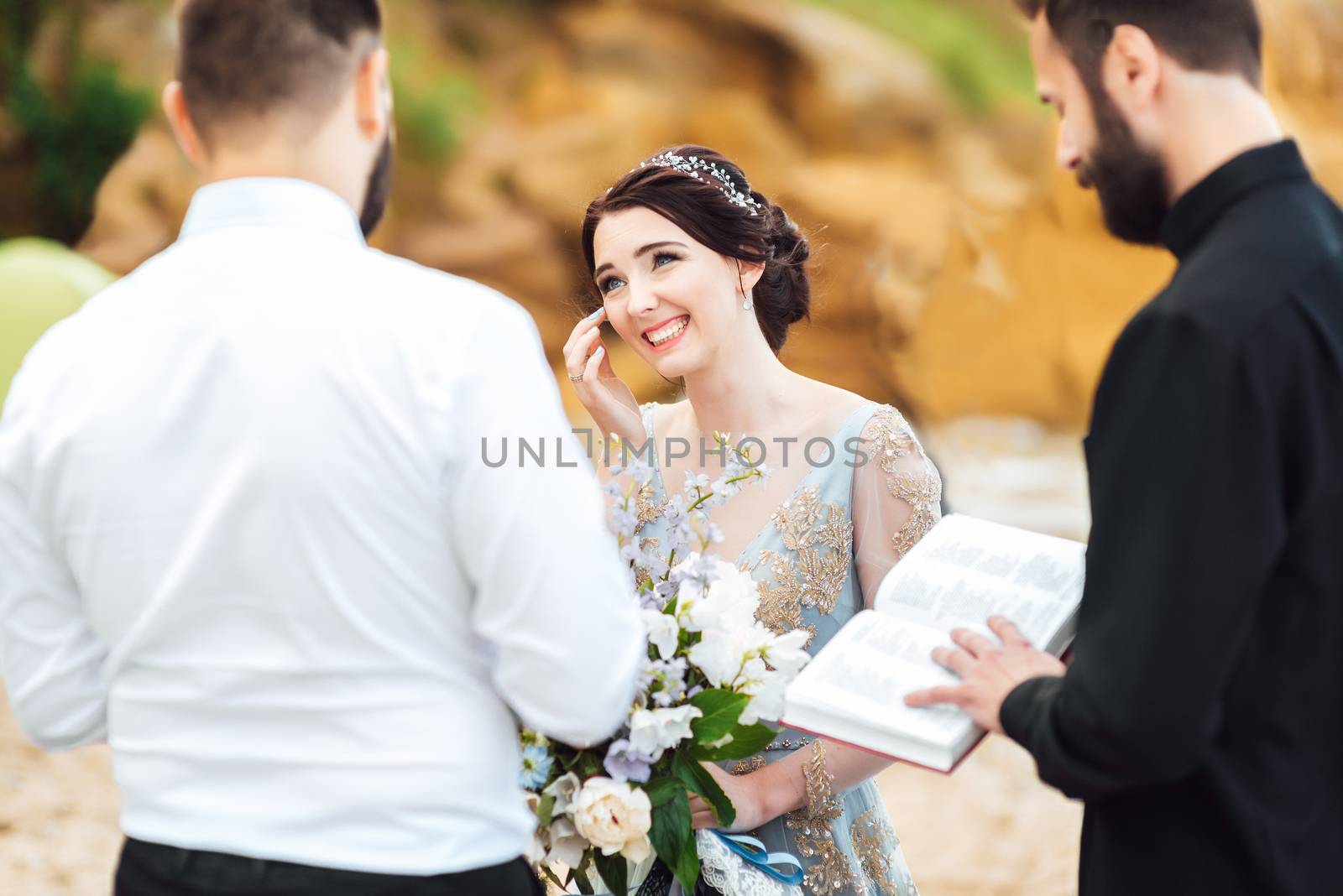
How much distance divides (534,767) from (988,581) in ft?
2.22

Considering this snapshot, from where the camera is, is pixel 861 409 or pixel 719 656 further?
pixel 861 409

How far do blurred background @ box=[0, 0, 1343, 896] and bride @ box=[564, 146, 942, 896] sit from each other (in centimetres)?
724

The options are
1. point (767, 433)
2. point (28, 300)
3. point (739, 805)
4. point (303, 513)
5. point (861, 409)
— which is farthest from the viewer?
point (28, 300)

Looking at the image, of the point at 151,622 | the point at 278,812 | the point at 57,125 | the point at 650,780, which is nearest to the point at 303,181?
the point at 151,622

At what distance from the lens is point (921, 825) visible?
554 centimetres

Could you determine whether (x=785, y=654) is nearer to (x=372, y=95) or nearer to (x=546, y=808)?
(x=546, y=808)

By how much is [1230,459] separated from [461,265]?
32.0 ft

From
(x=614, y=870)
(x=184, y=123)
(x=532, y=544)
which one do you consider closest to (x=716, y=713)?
(x=614, y=870)

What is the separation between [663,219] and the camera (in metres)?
A: 2.55

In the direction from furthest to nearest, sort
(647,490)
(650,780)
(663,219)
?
(663,219) < (647,490) < (650,780)

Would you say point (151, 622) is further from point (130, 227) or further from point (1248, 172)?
point (130, 227)

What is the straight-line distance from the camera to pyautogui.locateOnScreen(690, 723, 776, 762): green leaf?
167 centimetres

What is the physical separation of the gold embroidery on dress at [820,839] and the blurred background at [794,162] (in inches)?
298

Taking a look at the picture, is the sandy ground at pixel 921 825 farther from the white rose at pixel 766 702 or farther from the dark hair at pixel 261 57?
the dark hair at pixel 261 57
